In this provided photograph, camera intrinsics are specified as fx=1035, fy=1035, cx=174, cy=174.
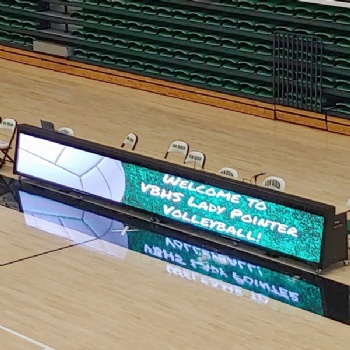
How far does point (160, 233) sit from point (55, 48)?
31.4 feet

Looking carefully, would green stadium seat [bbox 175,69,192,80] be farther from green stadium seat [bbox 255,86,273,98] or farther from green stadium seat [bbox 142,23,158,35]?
green stadium seat [bbox 255,86,273,98]

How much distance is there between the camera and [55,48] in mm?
22250

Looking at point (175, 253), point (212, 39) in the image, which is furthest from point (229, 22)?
point (175, 253)

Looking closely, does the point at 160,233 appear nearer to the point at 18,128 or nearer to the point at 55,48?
the point at 18,128

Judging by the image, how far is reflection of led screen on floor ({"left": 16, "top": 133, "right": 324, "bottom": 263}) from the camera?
12234 millimetres

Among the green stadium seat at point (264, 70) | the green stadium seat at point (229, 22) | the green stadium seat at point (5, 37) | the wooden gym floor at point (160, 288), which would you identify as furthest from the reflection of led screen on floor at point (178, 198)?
the green stadium seat at point (5, 37)

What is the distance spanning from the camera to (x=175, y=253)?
42.9 feet

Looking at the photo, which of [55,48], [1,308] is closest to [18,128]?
[1,308]

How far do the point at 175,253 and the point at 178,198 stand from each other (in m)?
0.76

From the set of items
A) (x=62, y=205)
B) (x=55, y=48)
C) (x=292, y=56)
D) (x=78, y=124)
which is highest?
(x=55, y=48)

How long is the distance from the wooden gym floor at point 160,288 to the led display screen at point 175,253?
0.53 ft

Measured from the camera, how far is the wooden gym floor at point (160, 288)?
1066 cm

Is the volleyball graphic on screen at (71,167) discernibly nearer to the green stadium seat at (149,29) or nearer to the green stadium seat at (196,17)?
the green stadium seat at (196,17)

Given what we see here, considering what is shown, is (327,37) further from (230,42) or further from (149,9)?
(149,9)
